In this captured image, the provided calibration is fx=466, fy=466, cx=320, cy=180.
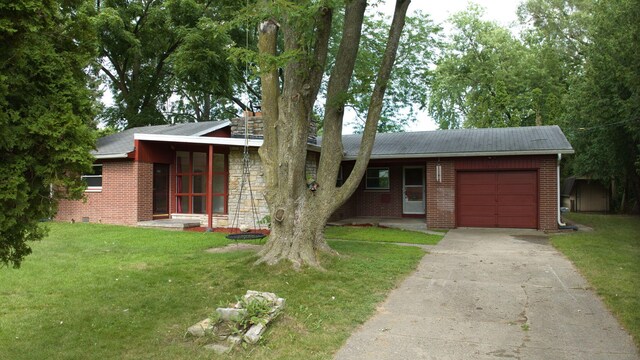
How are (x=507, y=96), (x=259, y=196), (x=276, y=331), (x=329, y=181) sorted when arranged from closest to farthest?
(x=276, y=331) < (x=329, y=181) < (x=259, y=196) < (x=507, y=96)

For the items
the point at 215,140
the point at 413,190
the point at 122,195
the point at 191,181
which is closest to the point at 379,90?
the point at 215,140

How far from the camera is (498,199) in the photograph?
52.5 ft

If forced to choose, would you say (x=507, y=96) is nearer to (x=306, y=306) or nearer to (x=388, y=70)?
(x=388, y=70)

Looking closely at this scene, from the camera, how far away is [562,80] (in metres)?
33.5

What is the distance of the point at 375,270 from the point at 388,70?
3.91 meters

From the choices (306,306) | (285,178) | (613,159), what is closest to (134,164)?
(285,178)

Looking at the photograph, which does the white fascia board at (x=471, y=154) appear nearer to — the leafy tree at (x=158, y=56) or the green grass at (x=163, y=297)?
the green grass at (x=163, y=297)

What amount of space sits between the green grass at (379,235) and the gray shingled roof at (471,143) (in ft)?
10.2

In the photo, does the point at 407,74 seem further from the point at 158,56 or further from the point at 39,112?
the point at 39,112

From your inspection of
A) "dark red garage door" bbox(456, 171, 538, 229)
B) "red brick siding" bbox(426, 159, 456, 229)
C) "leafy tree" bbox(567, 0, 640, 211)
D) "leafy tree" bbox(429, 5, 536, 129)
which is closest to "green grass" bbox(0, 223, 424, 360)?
"red brick siding" bbox(426, 159, 456, 229)

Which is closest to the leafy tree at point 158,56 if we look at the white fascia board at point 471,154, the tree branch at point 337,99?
the white fascia board at point 471,154

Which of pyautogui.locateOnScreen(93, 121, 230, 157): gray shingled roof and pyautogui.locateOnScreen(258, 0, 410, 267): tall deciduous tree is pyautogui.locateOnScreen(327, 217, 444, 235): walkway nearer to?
pyautogui.locateOnScreen(93, 121, 230, 157): gray shingled roof

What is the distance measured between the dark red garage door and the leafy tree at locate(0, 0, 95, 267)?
14.2m

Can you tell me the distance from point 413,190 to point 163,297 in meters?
14.1
